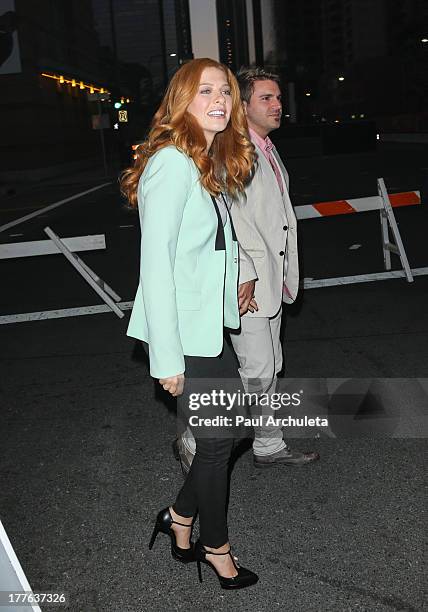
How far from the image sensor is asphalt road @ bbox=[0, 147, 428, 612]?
3.07 m

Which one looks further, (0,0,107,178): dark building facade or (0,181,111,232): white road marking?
(0,0,107,178): dark building facade

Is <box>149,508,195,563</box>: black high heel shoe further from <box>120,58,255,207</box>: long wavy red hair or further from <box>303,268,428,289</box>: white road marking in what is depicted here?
<box>303,268,428,289</box>: white road marking

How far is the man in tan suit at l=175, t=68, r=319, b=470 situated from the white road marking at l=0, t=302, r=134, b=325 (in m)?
4.43

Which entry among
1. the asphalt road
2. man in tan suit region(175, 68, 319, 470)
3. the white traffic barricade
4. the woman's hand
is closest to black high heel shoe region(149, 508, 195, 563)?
the asphalt road

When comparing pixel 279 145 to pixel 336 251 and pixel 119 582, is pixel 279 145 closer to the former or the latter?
pixel 336 251

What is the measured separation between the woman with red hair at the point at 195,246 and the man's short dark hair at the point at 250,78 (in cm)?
106

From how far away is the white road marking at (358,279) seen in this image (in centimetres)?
879

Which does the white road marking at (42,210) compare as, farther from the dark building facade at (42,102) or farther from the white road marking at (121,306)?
the dark building facade at (42,102)

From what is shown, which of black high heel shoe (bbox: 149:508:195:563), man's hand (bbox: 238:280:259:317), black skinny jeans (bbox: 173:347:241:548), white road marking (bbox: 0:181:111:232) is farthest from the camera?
white road marking (bbox: 0:181:111:232)

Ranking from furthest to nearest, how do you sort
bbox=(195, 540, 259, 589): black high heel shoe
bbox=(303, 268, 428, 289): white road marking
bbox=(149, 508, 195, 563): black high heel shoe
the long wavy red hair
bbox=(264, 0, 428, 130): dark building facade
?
bbox=(264, 0, 428, 130): dark building facade → bbox=(303, 268, 428, 289): white road marking → bbox=(149, 508, 195, 563): black high heel shoe → bbox=(195, 540, 259, 589): black high heel shoe → the long wavy red hair

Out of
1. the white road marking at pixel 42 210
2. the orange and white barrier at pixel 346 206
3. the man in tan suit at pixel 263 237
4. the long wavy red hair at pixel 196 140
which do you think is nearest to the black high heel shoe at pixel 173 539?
the man in tan suit at pixel 263 237

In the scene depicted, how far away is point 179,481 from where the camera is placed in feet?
13.3

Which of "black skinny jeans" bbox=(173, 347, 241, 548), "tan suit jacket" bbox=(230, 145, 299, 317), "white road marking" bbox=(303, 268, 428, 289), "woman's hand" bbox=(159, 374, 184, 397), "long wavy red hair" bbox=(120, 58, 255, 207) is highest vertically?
"long wavy red hair" bbox=(120, 58, 255, 207)

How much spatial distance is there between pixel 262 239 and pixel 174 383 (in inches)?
54.3
